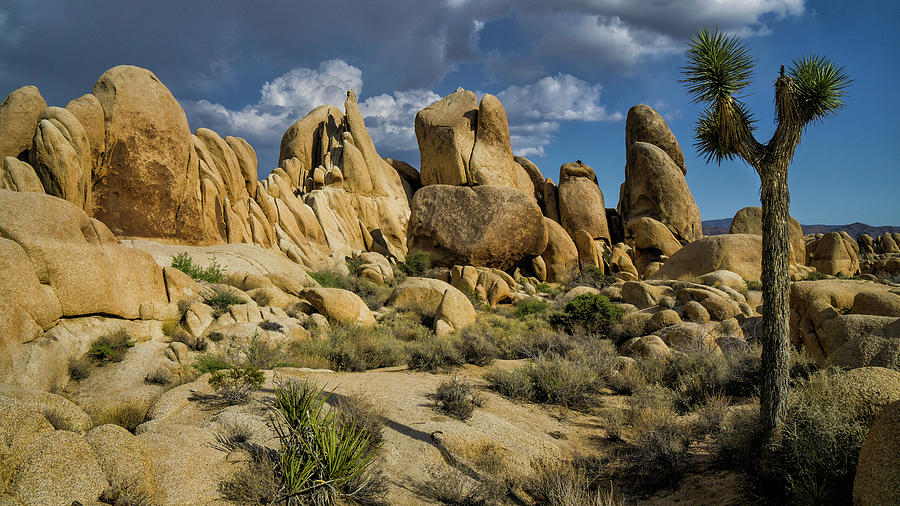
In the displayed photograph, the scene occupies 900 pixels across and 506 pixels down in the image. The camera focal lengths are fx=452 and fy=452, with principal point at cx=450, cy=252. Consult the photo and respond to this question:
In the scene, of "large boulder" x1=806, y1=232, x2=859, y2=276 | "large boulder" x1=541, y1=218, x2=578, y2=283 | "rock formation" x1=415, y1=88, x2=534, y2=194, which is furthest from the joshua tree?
"large boulder" x1=806, y1=232, x2=859, y2=276

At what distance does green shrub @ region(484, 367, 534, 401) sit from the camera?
7816 mm

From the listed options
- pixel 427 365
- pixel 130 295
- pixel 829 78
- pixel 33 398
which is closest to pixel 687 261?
pixel 427 365

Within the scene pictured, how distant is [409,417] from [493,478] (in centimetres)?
171

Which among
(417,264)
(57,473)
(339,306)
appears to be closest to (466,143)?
(417,264)

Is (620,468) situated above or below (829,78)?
below

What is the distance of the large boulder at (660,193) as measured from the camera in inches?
1297

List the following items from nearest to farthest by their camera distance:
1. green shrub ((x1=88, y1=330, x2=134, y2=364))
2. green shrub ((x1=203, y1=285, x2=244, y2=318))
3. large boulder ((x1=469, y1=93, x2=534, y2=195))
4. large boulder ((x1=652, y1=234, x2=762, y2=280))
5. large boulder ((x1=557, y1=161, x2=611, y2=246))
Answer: green shrub ((x1=88, y1=330, x2=134, y2=364)) → green shrub ((x1=203, y1=285, x2=244, y2=318)) → large boulder ((x1=652, y1=234, x2=762, y2=280)) → large boulder ((x1=469, y1=93, x2=534, y2=195)) → large boulder ((x1=557, y1=161, x2=611, y2=246))

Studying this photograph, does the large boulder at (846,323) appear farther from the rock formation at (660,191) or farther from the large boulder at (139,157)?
the rock formation at (660,191)

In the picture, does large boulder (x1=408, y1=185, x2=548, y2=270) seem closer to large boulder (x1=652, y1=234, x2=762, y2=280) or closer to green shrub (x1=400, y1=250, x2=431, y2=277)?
green shrub (x1=400, y1=250, x2=431, y2=277)

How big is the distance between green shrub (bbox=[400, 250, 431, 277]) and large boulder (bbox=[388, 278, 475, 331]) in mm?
6923

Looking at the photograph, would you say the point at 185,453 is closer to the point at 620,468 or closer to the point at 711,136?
the point at 620,468

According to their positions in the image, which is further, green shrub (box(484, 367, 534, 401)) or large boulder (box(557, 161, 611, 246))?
large boulder (box(557, 161, 611, 246))

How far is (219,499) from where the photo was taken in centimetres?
388

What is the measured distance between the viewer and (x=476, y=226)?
25016 millimetres
